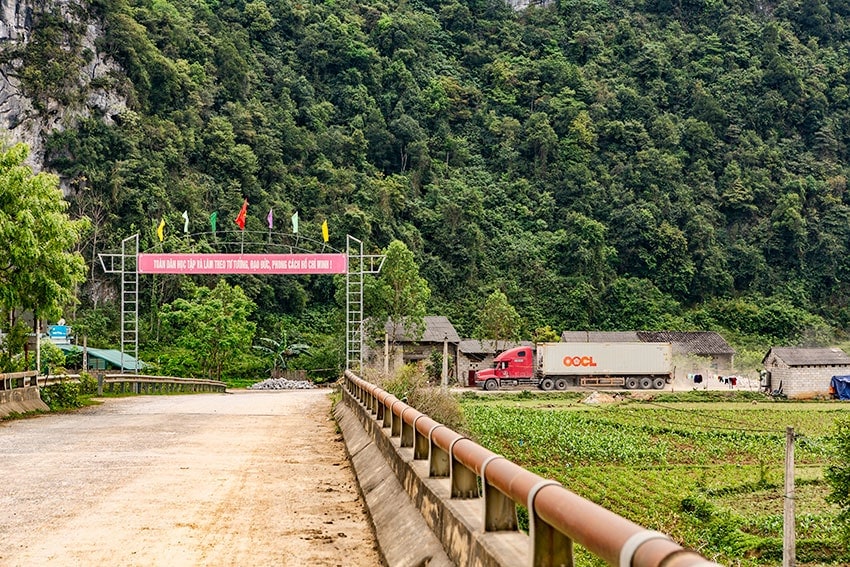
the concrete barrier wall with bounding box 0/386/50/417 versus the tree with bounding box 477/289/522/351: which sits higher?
the tree with bounding box 477/289/522/351

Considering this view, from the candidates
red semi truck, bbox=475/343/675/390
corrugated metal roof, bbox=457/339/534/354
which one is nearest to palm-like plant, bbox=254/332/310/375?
corrugated metal roof, bbox=457/339/534/354

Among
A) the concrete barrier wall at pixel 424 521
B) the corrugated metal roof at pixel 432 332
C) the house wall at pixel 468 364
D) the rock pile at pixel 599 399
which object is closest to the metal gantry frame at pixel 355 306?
the corrugated metal roof at pixel 432 332

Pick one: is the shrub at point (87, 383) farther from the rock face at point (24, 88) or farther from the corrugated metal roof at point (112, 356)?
the rock face at point (24, 88)

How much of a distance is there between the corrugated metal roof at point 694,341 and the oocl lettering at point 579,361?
16.6 meters

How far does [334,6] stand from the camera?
4392 inches

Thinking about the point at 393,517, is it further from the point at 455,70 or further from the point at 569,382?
the point at 455,70

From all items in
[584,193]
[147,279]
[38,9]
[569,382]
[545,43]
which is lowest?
[569,382]

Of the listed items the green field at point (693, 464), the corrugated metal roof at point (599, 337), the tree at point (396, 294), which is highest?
the tree at point (396, 294)

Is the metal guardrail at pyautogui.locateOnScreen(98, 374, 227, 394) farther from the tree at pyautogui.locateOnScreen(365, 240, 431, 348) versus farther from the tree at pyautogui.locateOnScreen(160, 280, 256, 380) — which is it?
the tree at pyautogui.locateOnScreen(365, 240, 431, 348)

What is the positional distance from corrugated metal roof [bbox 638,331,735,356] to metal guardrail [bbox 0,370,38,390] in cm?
5897

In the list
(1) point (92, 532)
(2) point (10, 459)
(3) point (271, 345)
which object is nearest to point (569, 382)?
(3) point (271, 345)

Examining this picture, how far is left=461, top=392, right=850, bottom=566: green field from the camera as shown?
17906 millimetres

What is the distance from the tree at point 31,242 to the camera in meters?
21.1

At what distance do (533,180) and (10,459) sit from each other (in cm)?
9575
